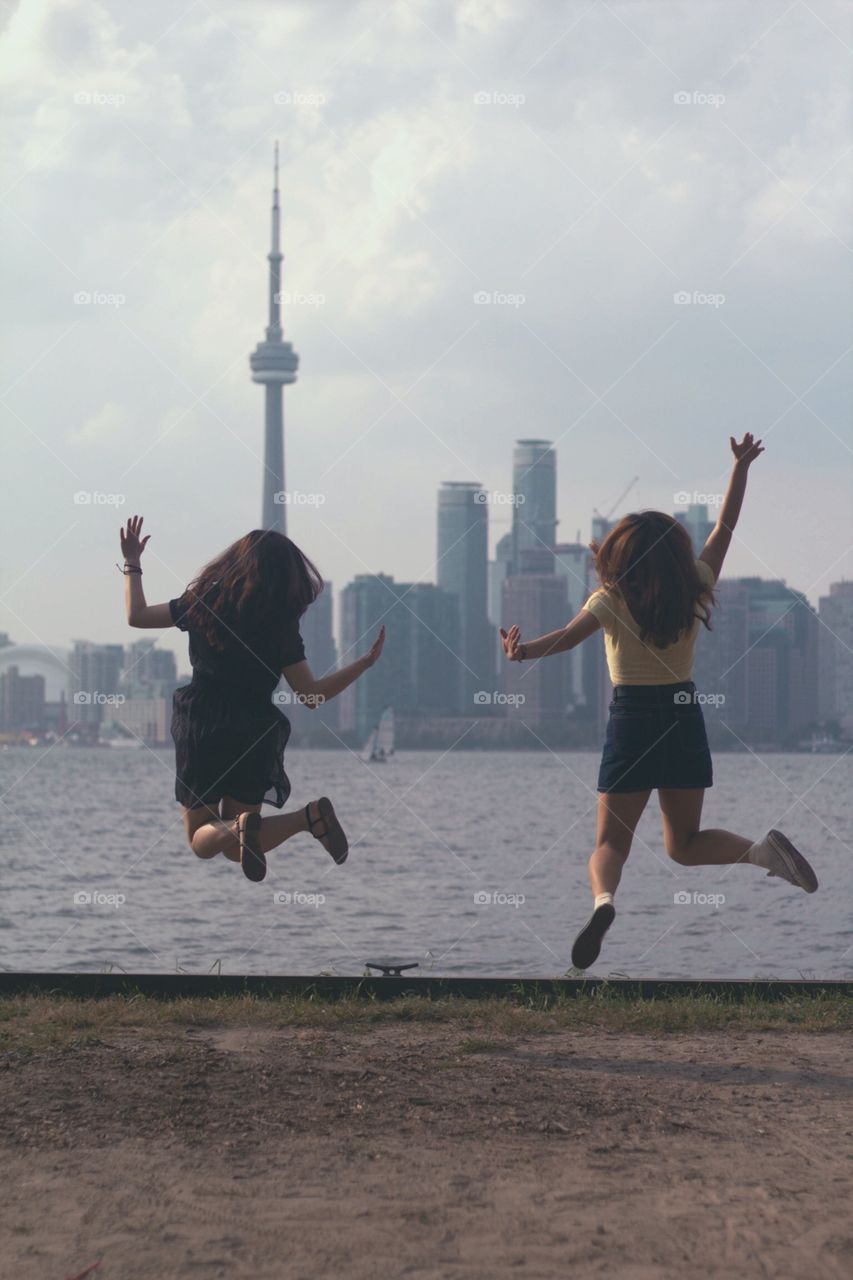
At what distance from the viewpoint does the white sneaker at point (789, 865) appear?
7465 mm

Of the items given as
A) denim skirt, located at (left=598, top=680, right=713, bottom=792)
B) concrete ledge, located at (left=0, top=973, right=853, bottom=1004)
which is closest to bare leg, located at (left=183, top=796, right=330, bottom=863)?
denim skirt, located at (left=598, top=680, right=713, bottom=792)

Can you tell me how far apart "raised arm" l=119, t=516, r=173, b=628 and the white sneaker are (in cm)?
336

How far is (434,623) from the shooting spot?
66.2 metres

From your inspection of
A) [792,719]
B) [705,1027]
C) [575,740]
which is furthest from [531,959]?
[575,740]

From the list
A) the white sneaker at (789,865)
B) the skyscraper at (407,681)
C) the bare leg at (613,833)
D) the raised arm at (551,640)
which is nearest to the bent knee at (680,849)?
the bare leg at (613,833)

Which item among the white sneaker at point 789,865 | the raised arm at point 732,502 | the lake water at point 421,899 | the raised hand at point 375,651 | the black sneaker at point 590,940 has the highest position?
the raised arm at point 732,502

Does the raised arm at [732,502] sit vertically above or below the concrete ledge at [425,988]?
above

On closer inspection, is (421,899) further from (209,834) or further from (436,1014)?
(209,834)

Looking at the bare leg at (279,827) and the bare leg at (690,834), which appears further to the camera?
the bare leg at (690,834)

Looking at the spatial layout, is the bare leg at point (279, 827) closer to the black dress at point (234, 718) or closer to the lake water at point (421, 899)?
the black dress at point (234, 718)

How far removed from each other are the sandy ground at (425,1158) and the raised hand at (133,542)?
8.80ft

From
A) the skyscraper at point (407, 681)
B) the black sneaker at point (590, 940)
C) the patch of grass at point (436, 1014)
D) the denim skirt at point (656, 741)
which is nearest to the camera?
the black sneaker at point (590, 940)

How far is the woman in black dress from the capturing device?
813 centimetres

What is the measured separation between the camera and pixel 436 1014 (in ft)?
32.1
